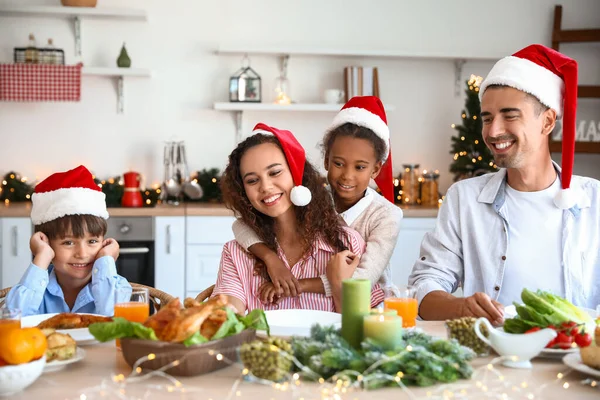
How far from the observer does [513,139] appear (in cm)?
235

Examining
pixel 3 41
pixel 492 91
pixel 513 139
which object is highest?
pixel 3 41

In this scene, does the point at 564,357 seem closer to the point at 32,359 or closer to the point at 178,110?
the point at 32,359

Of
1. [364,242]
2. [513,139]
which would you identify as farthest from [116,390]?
[513,139]

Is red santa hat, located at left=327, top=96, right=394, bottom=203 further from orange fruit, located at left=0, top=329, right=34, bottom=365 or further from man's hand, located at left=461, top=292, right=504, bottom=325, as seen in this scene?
orange fruit, located at left=0, top=329, right=34, bottom=365

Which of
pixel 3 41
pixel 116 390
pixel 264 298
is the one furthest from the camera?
pixel 3 41

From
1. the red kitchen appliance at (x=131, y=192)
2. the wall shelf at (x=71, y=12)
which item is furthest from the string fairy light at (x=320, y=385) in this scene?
the wall shelf at (x=71, y=12)

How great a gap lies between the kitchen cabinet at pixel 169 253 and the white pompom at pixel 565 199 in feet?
7.68

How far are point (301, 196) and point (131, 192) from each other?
7.43ft

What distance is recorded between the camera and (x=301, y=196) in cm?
219

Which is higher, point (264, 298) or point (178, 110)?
point (178, 110)

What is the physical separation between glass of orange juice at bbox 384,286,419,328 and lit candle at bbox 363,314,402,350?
28cm

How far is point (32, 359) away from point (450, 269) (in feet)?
4.75

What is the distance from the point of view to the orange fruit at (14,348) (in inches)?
50.1

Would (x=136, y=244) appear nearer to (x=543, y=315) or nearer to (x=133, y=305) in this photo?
(x=133, y=305)
